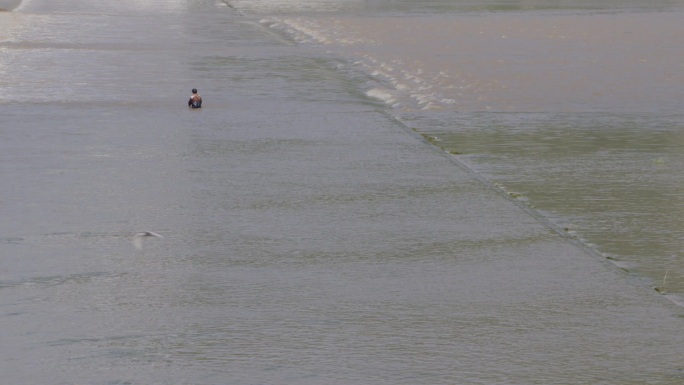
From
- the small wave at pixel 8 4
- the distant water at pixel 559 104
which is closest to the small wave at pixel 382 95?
the distant water at pixel 559 104

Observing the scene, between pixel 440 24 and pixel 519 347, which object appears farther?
pixel 440 24

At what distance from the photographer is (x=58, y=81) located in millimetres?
13781

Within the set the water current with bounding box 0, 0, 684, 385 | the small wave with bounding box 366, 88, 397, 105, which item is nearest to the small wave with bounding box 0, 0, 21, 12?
the water current with bounding box 0, 0, 684, 385

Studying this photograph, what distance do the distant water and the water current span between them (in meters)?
0.04

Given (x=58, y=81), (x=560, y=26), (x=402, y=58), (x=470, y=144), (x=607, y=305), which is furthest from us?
(x=560, y=26)

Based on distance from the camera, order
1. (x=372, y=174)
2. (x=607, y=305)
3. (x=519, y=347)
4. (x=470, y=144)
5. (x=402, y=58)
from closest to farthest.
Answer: (x=519, y=347) < (x=607, y=305) < (x=372, y=174) < (x=470, y=144) < (x=402, y=58)

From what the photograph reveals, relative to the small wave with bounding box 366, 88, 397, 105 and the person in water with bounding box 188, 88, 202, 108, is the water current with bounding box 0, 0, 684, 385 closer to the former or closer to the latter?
the small wave with bounding box 366, 88, 397, 105

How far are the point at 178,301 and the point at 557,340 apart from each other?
1.55m

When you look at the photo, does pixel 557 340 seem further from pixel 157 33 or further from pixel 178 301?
pixel 157 33

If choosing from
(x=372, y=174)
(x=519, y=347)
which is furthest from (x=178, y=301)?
(x=372, y=174)

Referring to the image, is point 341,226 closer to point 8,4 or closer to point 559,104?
point 559,104

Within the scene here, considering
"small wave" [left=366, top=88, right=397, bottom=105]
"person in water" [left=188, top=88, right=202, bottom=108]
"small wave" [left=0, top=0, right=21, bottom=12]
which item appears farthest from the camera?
"small wave" [left=0, top=0, right=21, bottom=12]

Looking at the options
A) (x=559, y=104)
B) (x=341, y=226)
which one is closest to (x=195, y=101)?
(x=559, y=104)

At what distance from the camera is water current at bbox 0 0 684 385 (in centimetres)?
481
